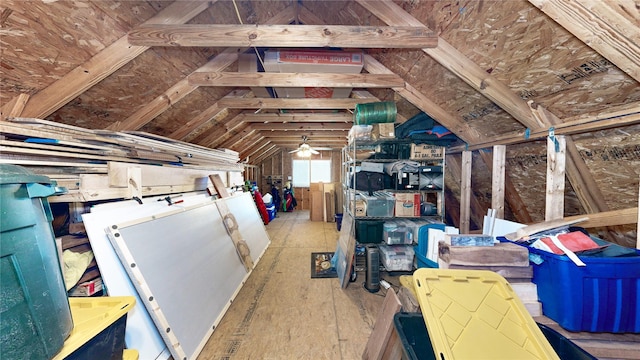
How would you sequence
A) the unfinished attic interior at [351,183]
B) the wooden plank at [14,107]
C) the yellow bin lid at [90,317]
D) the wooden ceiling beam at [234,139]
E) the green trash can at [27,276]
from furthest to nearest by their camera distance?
the wooden ceiling beam at [234,139], the wooden plank at [14,107], the unfinished attic interior at [351,183], the yellow bin lid at [90,317], the green trash can at [27,276]

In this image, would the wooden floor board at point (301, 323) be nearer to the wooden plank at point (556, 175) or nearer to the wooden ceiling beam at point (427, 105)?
the wooden plank at point (556, 175)

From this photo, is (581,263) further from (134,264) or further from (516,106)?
(134,264)

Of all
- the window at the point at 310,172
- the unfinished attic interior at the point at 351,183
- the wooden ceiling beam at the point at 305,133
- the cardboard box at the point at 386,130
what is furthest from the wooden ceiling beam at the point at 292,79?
the window at the point at 310,172

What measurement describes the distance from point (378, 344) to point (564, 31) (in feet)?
6.86

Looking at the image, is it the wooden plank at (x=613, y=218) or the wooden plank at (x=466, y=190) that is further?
the wooden plank at (x=466, y=190)

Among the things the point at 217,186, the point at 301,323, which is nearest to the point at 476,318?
the point at 301,323

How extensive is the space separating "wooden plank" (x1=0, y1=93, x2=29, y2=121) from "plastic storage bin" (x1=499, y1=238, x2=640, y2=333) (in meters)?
3.68

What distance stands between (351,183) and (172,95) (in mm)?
2434

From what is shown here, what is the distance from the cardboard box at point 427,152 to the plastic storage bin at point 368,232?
103cm

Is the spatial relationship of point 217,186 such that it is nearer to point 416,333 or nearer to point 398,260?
point 398,260

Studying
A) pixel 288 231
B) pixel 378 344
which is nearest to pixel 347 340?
pixel 378 344

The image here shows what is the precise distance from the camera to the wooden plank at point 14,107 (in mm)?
1627

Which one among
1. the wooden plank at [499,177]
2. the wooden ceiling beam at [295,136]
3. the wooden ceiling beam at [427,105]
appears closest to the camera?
the wooden plank at [499,177]

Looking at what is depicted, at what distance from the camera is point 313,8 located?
2172 mm
